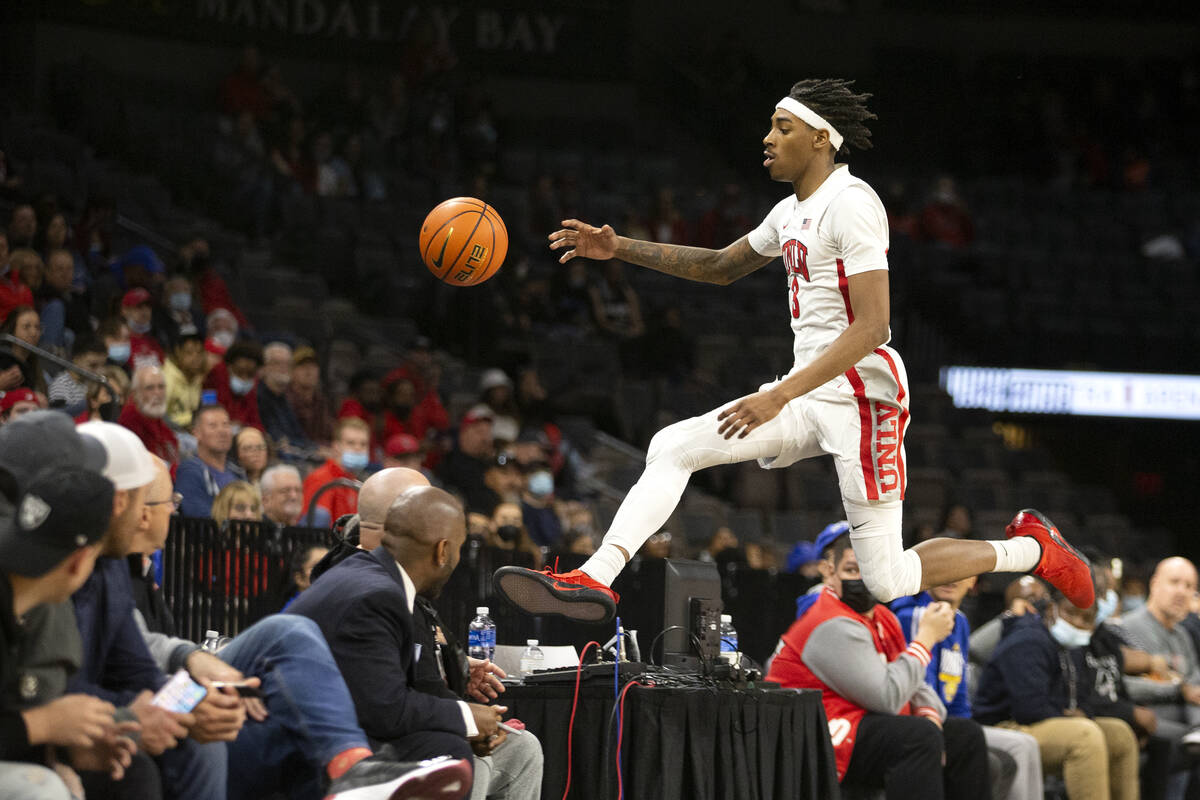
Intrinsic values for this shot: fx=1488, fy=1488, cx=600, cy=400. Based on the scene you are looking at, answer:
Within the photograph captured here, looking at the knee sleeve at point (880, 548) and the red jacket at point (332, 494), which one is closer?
the knee sleeve at point (880, 548)

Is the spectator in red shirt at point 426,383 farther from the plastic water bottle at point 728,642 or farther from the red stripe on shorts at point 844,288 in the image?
the red stripe on shorts at point 844,288

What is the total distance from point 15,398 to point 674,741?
369 centimetres

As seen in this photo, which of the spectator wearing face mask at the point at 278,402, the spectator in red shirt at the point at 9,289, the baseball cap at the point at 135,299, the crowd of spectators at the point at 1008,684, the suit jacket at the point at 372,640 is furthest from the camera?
the spectator wearing face mask at the point at 278,402

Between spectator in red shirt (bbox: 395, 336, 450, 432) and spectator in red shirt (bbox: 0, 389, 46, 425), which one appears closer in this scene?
spectator in red shirt (bbox: 0, 389, 46, 425)

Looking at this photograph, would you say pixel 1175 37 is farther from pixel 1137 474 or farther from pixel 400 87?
pixel 400 87

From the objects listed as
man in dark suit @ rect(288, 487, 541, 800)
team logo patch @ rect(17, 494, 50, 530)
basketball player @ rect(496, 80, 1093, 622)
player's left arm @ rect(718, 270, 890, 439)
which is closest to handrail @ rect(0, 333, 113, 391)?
basketball player @ rect(496, 80, 1093, 622)

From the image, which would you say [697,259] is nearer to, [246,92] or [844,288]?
[844,288]

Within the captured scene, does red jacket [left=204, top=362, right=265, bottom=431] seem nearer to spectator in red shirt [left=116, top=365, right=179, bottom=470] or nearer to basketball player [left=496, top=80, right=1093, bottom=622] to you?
spectator in red shirt [left=116, top=365, right=179, bottom=470]

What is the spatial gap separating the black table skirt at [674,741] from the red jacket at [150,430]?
3.31 meters

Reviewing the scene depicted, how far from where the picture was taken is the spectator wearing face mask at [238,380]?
29.2ft

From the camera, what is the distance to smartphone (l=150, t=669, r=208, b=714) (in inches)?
138

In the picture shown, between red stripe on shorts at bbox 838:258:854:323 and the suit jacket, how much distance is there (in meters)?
1.81

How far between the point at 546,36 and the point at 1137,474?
7891 mm

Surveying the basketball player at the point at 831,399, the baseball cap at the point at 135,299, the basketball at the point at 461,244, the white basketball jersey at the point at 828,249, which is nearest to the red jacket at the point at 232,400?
the baseball cap at the point at 135,299
